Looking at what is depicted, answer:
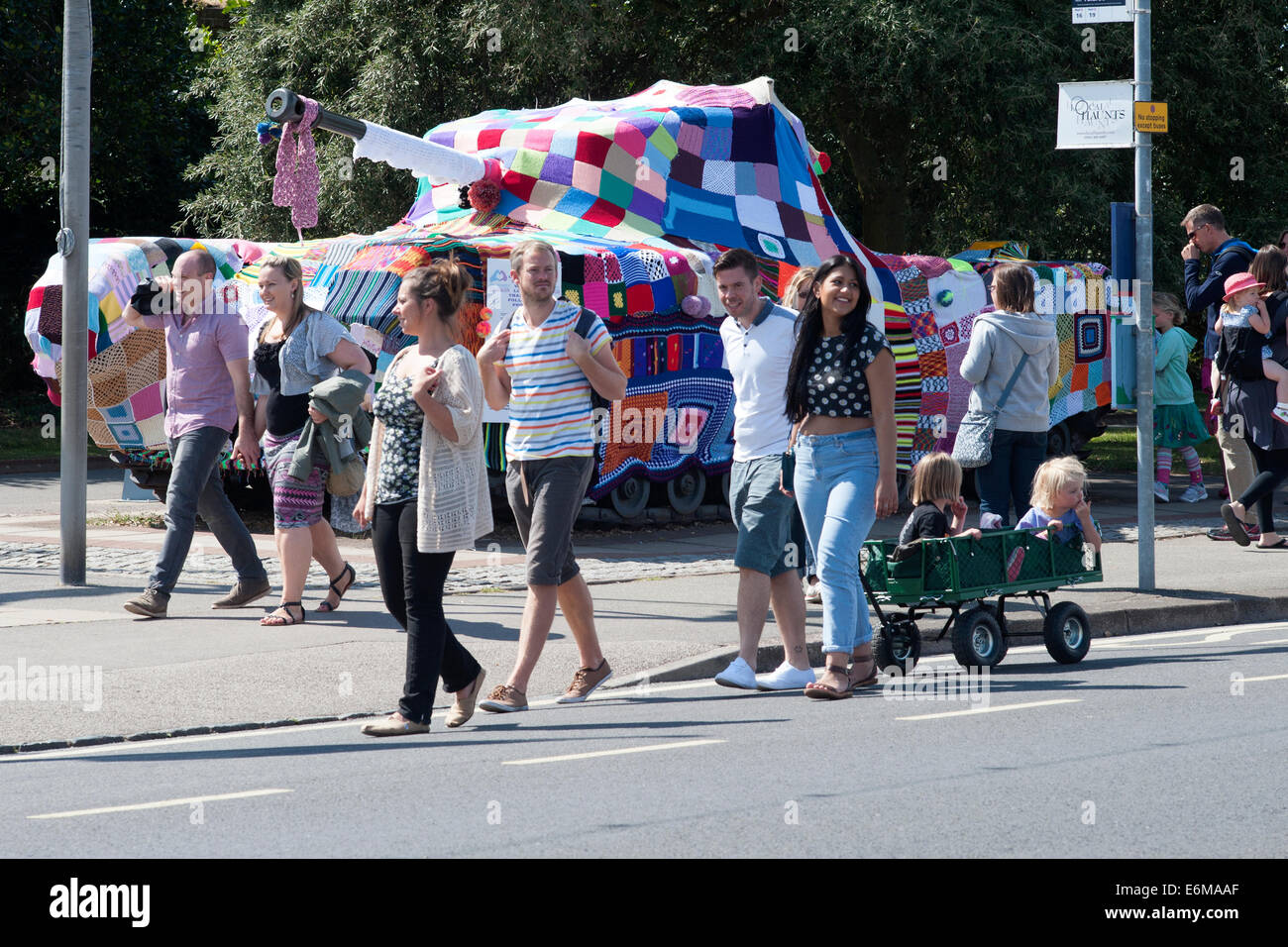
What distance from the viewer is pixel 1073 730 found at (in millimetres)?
7156

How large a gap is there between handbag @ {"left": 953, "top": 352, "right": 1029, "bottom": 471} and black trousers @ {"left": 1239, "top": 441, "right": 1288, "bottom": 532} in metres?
3.87

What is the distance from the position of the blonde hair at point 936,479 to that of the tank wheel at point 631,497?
5753 millimetres

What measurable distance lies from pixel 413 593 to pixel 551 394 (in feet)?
3.65

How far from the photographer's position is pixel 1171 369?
17.3m

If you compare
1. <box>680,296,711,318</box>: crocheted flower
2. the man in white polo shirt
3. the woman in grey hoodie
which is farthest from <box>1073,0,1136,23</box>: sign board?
the man in white polo shirt

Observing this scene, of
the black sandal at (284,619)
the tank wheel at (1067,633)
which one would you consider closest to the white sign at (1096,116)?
the tank wheel at (1067,633)

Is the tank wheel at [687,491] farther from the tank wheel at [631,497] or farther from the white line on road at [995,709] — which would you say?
the white line on road at [995,709]

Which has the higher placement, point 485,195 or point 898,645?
point 485,195

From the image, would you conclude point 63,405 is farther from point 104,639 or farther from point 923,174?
point 923,174

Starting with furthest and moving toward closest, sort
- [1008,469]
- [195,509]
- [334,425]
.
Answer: [1008,469]
[195,509]
[334,425]

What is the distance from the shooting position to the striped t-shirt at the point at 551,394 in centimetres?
754

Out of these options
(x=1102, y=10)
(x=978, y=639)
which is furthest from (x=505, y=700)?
(x=1102, y=10)

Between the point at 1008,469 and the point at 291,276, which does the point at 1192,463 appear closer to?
the point at 1008,469

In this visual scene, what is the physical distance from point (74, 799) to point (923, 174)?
64.3 ft
